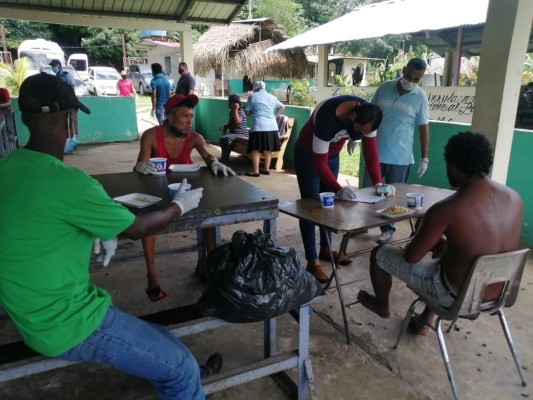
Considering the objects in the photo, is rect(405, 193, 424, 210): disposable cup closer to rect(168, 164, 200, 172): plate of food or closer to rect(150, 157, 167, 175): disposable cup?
rect(168, 164, 200, 172): plate of food

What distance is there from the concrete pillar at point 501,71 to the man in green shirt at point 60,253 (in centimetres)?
320

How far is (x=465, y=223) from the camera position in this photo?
6.23 feet

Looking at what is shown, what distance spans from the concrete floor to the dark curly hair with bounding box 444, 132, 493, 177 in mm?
1129

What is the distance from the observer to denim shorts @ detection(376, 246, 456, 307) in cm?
210

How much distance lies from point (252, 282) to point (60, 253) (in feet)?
2.55

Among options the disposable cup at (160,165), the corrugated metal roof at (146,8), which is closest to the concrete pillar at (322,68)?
the corrugated metal roof at (146,8)

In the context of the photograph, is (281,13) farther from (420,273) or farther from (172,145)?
(420,273)

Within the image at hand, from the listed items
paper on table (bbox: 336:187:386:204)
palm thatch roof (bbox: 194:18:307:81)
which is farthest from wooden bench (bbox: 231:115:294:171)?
palm thatch roof (bbox: 194:18:307:81)

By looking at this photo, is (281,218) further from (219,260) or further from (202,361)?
(219,260)

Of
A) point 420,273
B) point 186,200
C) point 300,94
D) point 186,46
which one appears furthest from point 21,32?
point 420,273

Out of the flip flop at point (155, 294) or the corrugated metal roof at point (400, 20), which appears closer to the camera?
the flip flop at point (155, 294)

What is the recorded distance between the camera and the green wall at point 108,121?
9992 mm

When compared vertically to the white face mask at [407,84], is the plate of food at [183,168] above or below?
below

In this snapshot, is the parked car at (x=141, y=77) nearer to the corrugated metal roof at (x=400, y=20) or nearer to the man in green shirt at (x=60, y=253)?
the corrugated metal roof at (x=400, y=20)
